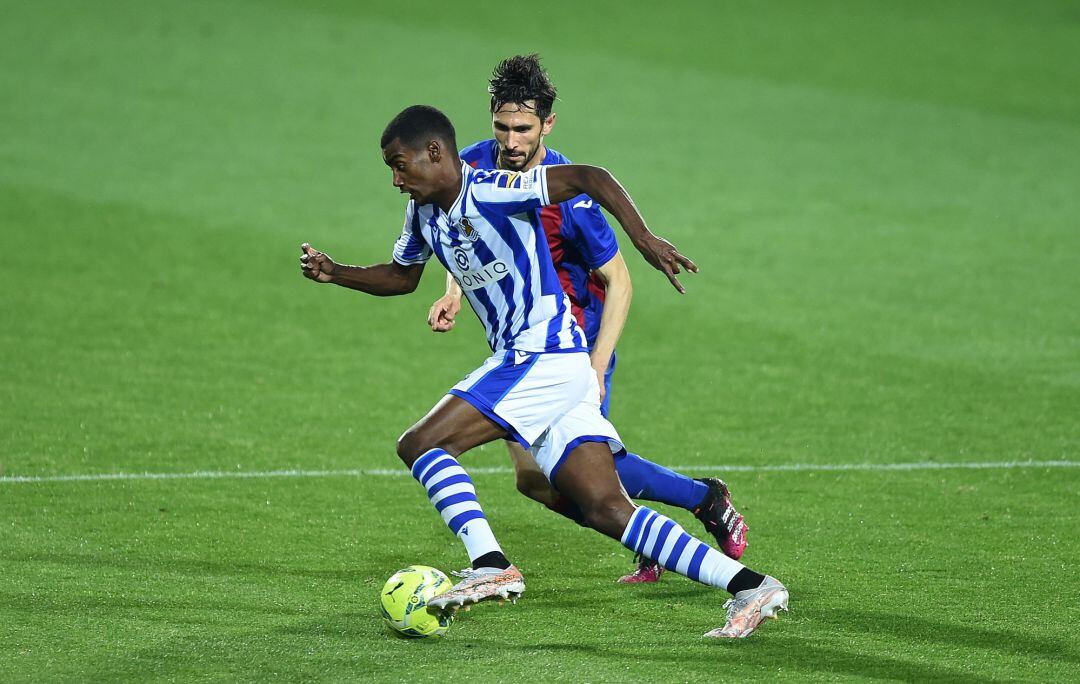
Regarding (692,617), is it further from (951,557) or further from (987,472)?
(987,472)

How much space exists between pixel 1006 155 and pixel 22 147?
1042 centimetres

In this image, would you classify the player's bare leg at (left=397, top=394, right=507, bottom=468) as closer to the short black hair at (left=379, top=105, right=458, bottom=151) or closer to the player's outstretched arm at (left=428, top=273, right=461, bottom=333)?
the player's outstretched arm at (left=428, top=273, right=461, bottom=333)

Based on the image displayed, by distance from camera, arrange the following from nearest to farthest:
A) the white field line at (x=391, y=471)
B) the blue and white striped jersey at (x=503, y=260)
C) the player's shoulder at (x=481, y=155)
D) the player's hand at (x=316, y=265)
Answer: the blue and white striped jersey at (x=503, y=260) → the player's hand at (x=316, y=265) → the player's shoulder at (x=481, y=155) → the white field line at (x=391, y=471)

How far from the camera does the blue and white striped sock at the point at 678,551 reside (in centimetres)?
484

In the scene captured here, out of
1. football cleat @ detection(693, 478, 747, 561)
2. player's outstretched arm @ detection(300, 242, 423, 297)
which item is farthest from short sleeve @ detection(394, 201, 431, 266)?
football cleat @ detection(693, 478, 747, 561)

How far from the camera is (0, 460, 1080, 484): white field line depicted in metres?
7.26

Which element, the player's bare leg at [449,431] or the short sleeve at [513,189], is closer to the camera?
the short sleeve at [513,189]

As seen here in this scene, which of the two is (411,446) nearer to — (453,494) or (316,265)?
(453,494)

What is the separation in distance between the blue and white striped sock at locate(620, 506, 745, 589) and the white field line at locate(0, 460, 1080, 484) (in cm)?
271

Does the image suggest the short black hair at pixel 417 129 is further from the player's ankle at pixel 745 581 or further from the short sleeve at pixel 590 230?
the player's ankle at pixel 745 581

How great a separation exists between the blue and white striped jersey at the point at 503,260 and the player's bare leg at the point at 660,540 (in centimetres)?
46

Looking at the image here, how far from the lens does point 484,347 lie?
33.8 feet

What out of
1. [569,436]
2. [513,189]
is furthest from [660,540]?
[513,189]

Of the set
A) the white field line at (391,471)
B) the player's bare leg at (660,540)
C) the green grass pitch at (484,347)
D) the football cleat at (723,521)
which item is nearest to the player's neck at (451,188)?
the player's bare leg at (660,540)
